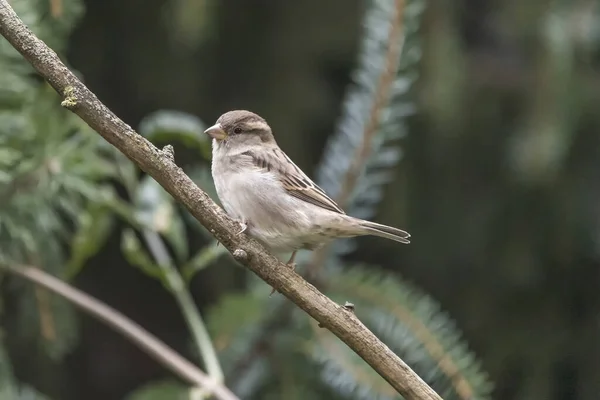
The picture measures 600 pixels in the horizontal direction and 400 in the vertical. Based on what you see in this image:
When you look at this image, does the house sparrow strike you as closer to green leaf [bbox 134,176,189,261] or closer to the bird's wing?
the bird's wing

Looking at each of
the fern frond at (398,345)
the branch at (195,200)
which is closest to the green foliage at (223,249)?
the fern frond at (398,345)

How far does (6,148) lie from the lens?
2.77ft

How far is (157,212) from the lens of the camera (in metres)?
1.02

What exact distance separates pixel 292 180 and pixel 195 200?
38 cm

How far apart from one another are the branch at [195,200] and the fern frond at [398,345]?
10.6 inches

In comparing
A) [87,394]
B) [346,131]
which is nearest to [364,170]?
[346,131]

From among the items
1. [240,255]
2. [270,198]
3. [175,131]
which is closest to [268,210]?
[270,198]

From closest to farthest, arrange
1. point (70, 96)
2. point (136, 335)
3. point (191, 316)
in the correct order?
point (70, 96) < point (136, 335) < point (191, 316)

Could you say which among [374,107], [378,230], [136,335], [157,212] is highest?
[374,107]

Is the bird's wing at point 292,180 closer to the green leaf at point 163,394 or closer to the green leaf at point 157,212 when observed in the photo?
the green leaf at point 157,212

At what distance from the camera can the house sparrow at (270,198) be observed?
2.86 feet

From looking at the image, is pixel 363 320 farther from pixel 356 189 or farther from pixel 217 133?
pixel 217 133

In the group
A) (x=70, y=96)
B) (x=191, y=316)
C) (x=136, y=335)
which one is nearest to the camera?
(x=70, y=96)

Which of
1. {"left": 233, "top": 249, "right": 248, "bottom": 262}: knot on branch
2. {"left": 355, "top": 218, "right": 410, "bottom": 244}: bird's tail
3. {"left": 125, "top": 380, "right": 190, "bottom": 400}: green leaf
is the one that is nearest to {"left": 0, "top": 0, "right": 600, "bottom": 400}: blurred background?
{"left": 125, "top": 380, "right": 190, "bottom": 400}: green leaf
